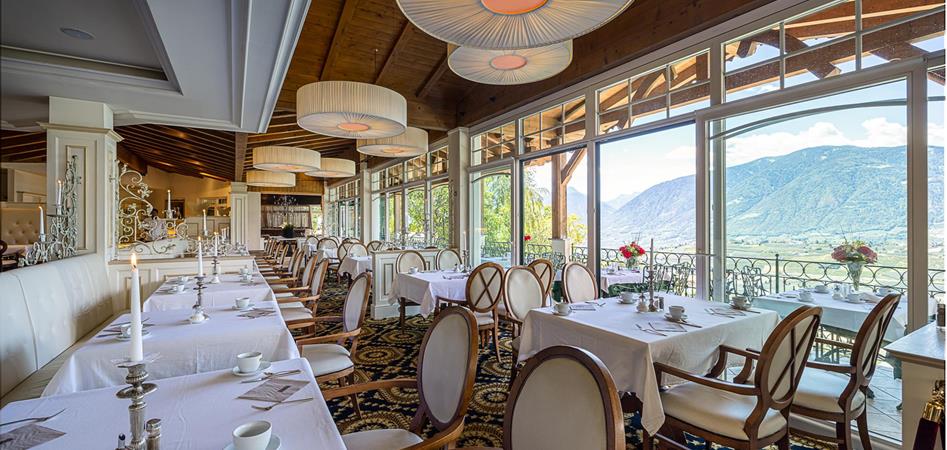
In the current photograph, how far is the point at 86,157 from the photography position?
4098mm

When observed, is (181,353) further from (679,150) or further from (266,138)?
(266,138)

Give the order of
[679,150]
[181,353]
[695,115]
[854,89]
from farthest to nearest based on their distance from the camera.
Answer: [679,150] → [695,115] → [854,89] → [181,353]

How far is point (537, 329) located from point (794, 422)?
5.23 feet

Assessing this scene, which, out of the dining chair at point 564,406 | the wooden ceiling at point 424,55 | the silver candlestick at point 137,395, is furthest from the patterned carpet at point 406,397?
the wooden ceiling at point 424,55

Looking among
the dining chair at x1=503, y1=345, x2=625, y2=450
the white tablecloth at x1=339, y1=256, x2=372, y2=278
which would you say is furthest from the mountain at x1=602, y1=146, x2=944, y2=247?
the white tablecloth at x1=339, y1=256, x2=372, y2=278

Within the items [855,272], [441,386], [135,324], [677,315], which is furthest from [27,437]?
[855,272]

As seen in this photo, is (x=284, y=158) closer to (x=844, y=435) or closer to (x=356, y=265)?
(x=356, y=265)

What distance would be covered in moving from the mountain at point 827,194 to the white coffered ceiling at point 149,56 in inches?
131

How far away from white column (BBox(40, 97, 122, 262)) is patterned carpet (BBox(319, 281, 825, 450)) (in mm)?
2857

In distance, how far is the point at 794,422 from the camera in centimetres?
252

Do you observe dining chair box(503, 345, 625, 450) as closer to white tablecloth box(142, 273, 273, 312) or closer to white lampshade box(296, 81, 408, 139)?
white tablecloth box(142, 273, 273, 312)

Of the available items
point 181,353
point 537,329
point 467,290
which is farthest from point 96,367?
point 467,290

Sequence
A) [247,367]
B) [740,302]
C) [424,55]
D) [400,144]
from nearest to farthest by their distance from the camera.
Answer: [247,367]
[740,302]
[400,144]
[424,55]

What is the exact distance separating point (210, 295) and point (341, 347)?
1.44 m
